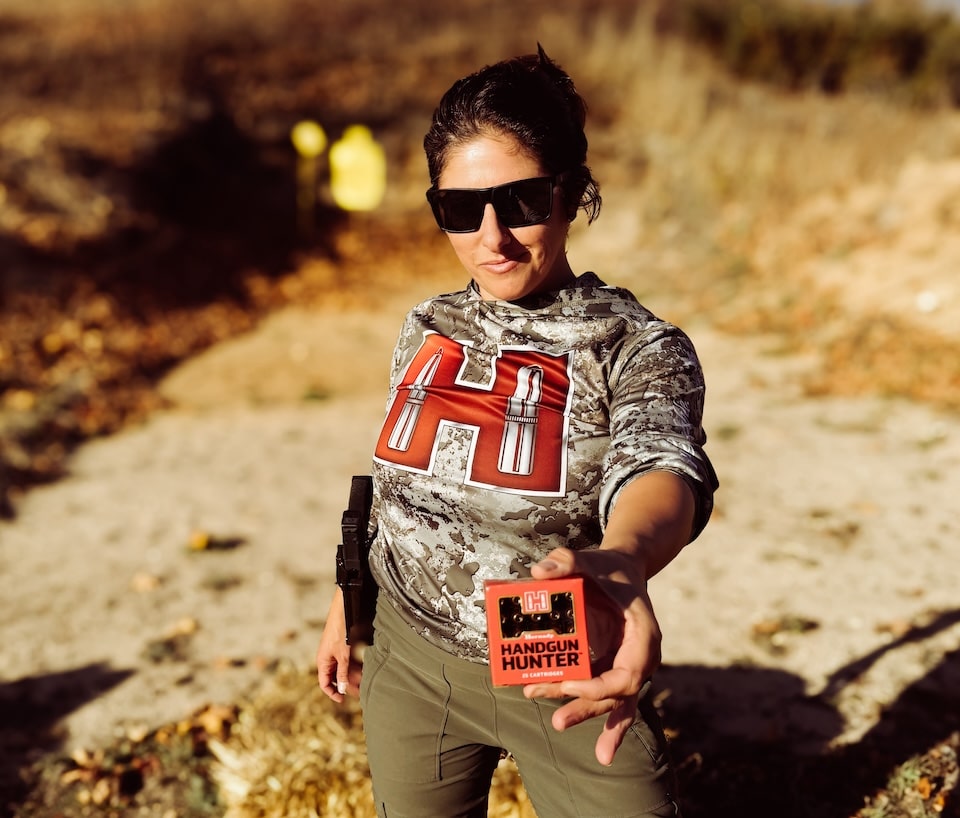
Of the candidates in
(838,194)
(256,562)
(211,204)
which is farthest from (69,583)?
(838,194)

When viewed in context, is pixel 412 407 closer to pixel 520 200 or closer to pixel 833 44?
pixel 520 200

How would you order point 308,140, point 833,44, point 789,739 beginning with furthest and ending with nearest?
point 833,44, point 308,140, point 789,739

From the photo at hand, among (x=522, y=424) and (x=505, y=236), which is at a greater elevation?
(x=505, y=236)

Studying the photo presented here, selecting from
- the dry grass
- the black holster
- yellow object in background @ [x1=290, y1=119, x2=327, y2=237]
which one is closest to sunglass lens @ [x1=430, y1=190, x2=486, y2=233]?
the black holster

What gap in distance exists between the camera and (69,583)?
526 cm

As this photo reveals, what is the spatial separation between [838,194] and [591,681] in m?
12.1

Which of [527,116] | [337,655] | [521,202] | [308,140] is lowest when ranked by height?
[308,140]

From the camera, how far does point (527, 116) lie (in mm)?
1720

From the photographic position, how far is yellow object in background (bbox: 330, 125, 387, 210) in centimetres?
1479

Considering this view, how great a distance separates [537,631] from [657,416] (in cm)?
47

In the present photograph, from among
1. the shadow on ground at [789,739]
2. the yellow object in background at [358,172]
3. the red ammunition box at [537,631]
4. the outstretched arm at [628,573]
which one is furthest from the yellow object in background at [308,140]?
the red ammunition box at [537,631]

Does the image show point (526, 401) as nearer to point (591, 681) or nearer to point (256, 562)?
point (591, 681)

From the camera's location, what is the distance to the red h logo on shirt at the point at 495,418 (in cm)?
159

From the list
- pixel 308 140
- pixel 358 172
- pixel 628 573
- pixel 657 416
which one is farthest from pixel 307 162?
pixel 628 573
